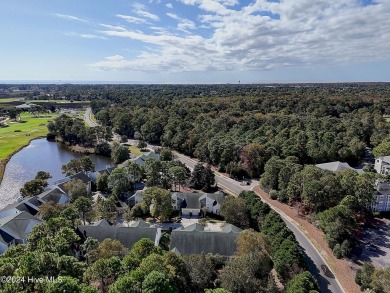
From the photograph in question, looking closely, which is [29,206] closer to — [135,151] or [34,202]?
[34,202]

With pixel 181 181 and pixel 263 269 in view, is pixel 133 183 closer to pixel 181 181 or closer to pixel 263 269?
pixel 181 181

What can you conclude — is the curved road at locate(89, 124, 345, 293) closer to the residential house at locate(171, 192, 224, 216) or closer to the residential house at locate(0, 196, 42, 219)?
the residential house at locate(171, 192, 224, 216)

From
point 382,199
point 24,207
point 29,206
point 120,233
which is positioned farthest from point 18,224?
point 382,199

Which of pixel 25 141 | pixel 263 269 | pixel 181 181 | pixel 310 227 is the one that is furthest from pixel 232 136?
pixel 25 141

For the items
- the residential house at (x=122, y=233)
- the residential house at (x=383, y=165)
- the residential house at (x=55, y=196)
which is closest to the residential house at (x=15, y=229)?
the residential house at (x=122, y=233)

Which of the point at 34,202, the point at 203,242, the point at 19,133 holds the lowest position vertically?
the point at 19,133

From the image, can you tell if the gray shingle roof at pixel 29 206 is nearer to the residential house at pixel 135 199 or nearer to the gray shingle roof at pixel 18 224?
the gray shingle roof at pixel 18 224
